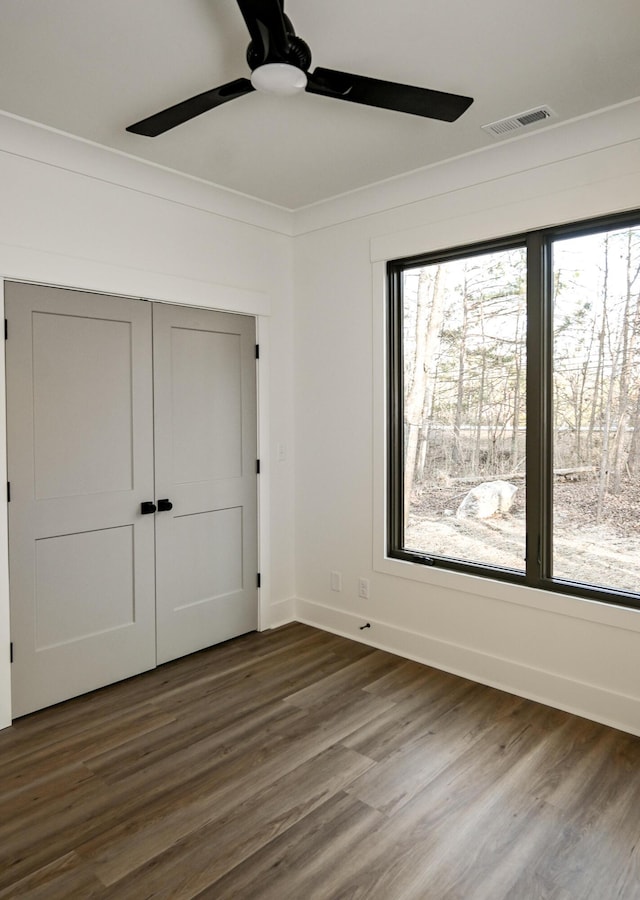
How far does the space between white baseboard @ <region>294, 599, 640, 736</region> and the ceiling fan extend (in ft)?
8.18

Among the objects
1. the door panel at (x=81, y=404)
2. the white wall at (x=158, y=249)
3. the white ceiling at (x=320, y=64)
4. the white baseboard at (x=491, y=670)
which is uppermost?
the white ceiling at (x=320, y=64)

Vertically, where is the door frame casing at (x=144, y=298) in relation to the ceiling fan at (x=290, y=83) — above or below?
below

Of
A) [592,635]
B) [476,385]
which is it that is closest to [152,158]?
[476,385]

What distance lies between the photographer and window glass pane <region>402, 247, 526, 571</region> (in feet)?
10.3

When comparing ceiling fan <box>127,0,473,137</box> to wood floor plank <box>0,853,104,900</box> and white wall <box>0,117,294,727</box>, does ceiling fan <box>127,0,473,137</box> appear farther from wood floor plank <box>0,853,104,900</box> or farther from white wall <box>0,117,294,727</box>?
wood floor plank <box>0,853,104,900</box>

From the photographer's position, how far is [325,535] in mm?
3982

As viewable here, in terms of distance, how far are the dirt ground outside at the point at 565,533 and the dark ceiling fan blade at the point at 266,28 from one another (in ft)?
7.20

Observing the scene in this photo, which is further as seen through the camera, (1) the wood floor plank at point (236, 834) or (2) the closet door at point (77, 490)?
(2) the closet door at point (77, 490)

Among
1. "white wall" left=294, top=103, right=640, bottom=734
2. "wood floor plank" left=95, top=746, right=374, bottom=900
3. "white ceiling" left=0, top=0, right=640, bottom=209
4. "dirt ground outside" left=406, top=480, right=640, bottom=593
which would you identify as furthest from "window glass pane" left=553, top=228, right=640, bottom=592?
"wood floor plank" left=95, top=746, right=374, bottom=900

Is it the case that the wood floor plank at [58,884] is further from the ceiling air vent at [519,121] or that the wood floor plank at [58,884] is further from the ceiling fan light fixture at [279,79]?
the ceiling air vent at [519,121]

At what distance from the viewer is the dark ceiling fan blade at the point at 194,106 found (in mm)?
1963

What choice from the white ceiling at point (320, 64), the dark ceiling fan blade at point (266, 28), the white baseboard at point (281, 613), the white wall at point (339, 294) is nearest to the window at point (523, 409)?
the white wall at point (339, 294)

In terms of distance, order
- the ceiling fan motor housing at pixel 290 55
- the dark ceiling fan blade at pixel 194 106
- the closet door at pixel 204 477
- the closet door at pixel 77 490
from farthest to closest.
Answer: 1. the closet door at pixel 204 477
2. the closet door at pixel 77 490
3. the dark ceiling fan blade at pixel 194 106
4. the ceiling fan motor housing at pixel 290 55

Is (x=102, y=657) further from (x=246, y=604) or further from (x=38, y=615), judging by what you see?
(x=246, y=604)
